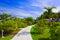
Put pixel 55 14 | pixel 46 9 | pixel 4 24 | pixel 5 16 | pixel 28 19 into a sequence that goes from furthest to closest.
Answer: pixel 55 14
pixel 46 9
pixel 28 19
pixel 5 16
pixel 4 24

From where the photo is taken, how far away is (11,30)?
22.8m

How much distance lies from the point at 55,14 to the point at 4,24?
38.7 m

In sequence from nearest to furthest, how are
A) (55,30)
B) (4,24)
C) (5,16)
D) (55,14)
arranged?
(55,30) < (4,24) < (5,16) < (55,14)

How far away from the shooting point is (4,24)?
22.1m

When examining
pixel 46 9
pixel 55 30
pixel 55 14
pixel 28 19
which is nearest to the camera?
pixel 55 30

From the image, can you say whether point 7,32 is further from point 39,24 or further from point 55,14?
point 55,14

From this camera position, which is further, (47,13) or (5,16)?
(47,13)

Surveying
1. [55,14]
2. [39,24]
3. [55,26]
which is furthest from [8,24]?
[55,14]

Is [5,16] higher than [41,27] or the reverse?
higher

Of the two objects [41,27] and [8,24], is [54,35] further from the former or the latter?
[8,24]

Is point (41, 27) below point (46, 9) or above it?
below

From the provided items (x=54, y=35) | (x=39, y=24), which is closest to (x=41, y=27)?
(x=39, y=24)

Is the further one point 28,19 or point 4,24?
point 28,19

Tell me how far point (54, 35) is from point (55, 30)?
39 centimetres
